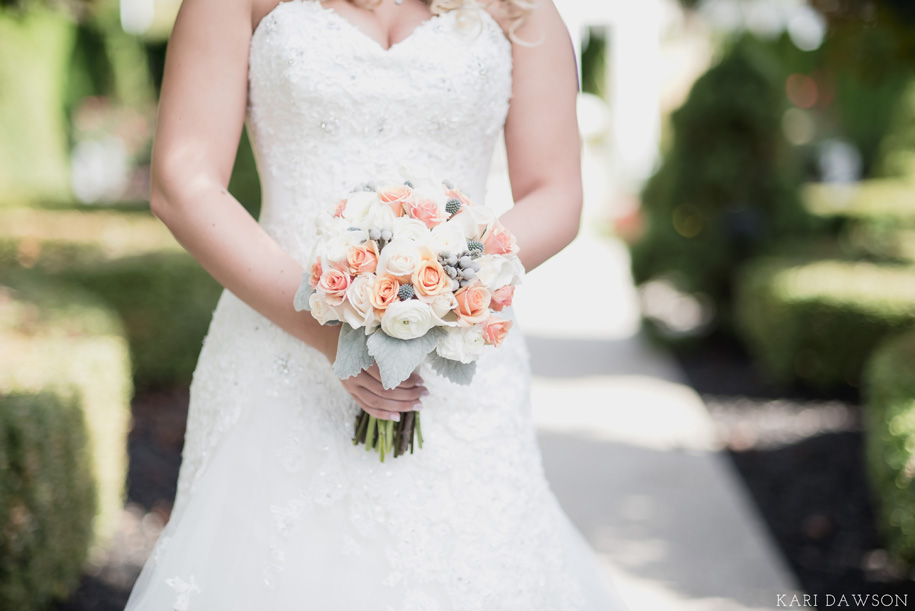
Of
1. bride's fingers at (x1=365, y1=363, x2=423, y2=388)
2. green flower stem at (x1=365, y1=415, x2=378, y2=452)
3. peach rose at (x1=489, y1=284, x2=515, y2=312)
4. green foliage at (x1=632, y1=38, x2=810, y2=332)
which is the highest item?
green foliage at (x1=632, y1=38, x2=810, y2=332)

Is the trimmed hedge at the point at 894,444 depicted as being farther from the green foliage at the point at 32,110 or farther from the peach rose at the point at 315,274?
the green foliage at the point at 32,110

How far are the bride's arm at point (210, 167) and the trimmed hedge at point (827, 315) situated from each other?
5589 mm

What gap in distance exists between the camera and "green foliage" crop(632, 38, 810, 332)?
7.74 m

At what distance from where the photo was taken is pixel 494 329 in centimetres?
164

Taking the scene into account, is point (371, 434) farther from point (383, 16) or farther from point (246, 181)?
point (246, 181)

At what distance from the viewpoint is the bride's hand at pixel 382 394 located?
1748 millimetres

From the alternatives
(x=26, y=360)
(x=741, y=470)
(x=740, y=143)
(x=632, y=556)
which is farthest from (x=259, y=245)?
(x=740, y=143)

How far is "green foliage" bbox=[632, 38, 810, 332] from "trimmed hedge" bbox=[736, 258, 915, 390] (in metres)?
0.77

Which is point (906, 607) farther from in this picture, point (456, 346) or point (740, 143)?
point (740, 143)

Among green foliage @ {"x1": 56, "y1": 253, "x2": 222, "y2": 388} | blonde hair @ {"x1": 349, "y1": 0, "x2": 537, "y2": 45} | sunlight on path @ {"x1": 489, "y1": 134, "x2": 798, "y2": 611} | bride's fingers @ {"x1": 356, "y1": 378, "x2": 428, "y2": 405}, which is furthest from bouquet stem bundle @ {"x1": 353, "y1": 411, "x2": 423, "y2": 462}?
green foliage @ {"x1": 56, "y1": 253, "x2": 222, "y2": 388}

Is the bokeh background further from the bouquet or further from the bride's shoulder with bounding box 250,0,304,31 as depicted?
the bouquet

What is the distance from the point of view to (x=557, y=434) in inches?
242

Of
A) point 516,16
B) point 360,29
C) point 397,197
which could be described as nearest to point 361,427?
point 397,197

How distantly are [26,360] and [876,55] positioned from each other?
4.53 m
